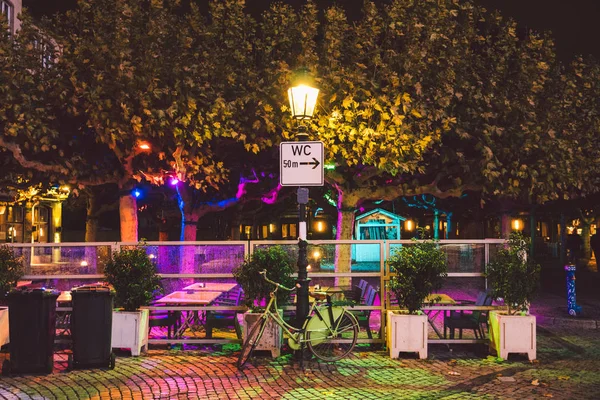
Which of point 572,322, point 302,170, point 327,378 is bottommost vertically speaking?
point 327,378

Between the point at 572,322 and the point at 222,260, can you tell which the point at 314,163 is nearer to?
the point at 222,260

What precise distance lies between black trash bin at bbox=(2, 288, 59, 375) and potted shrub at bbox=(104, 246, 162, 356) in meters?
1.41

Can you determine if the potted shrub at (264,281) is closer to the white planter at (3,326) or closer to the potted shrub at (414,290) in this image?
the potted shrub at (414,290)

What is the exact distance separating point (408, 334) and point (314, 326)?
5.02 feet

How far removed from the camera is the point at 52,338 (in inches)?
337

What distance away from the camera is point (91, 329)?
8688 mm

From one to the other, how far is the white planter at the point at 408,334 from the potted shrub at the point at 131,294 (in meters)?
3.96

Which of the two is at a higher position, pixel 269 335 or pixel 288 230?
pixel 288 230

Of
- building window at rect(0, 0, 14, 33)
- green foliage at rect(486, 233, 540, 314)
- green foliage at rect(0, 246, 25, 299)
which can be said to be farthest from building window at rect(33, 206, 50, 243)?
green foliage at rect(486, 233, 540, 314)

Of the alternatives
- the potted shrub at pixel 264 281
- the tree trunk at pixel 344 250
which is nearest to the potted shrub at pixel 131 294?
the potted shrub at pixel 264 281

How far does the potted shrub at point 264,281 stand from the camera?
9500mm

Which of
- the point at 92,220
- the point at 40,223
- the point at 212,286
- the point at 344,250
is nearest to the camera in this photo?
the point at 344,250

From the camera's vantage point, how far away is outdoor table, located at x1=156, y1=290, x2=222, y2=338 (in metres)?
10.3

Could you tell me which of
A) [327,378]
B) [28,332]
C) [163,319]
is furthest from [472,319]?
[28,332]
